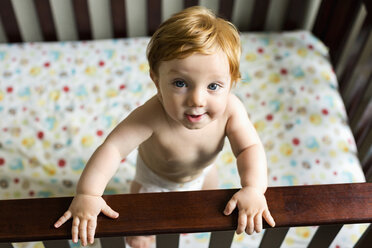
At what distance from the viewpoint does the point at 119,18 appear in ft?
4.81

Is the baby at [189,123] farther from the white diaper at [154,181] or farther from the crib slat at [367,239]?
the crib slat at [367,239]

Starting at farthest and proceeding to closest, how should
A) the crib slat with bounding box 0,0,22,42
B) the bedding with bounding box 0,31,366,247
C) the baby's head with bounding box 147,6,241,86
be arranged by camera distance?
the crib slat with bounding box 0,0,22,42 → the bedding with bounding box 0,31,366,247 → the baby's head with bounding box 147,6,241,86

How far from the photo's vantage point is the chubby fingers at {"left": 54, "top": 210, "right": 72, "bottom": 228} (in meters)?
0.64

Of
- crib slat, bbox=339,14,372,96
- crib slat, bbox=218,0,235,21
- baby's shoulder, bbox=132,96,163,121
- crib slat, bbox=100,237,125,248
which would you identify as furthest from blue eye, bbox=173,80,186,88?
crib slat, bbox=218,0,235,21

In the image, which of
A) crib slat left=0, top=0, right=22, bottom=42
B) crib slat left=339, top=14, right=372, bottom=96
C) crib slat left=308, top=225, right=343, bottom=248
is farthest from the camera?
crib slat left=0, top=0, right=22, bottom=42

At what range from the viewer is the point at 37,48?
4.76 ft

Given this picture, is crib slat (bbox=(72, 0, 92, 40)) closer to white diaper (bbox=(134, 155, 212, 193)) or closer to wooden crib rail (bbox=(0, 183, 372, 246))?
white diaper (bbox=(134, 155, 212, 193))

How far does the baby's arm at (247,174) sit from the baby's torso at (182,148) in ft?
0.10

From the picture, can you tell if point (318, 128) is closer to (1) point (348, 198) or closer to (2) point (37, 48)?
(1) point (348, 198)

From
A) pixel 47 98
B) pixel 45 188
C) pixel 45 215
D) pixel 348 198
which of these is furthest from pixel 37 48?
pixel 348 198

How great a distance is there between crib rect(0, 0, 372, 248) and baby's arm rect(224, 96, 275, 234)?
0.02 m

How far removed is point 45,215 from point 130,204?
13cm

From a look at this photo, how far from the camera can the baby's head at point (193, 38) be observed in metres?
0.61

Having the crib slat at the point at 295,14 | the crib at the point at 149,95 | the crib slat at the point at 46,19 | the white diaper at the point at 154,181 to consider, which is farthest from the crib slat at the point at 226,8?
the white diaper at the point at 154,181
